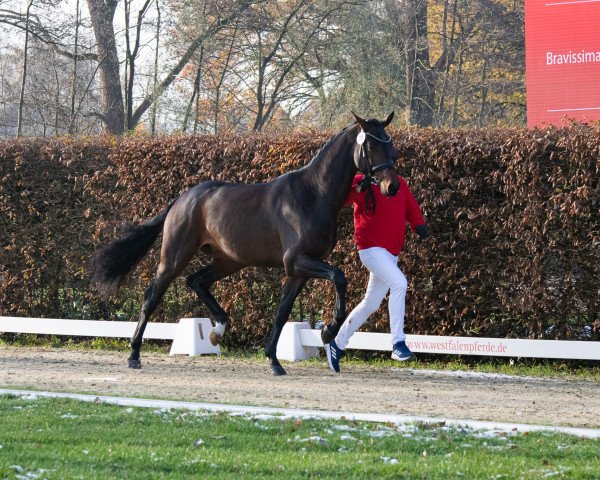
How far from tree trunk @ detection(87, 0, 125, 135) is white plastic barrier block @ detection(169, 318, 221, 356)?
980cm

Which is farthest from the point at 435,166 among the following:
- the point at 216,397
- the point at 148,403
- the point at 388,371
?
the point at 148,403

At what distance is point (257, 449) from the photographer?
5.91 metres

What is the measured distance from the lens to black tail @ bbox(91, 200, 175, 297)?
11.1m

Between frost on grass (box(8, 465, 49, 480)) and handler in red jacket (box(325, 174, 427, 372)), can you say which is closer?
frost on grass (box(8, 465, 49, 480))

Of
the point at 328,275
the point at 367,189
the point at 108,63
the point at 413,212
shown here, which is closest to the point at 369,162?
the point at 367,189

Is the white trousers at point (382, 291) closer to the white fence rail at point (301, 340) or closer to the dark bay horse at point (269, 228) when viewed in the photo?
the dark bay horse at point (269, 228)

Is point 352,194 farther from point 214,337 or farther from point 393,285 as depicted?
point 214,337

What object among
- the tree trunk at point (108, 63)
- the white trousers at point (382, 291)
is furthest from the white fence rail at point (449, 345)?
the tree trunk at point (108, 63)

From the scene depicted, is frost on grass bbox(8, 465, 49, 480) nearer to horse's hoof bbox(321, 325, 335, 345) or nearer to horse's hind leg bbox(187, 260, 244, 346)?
horse's hoof bbox(321, 325, 335, 345)

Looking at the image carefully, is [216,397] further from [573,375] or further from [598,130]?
[598,130]

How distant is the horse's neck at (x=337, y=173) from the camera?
31.1ft

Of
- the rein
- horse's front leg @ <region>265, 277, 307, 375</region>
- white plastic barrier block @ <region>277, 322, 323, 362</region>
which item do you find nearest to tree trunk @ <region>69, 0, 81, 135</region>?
white plastic barrier block @ <region>277, 322, 323, 362</region>

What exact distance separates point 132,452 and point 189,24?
1517 cm

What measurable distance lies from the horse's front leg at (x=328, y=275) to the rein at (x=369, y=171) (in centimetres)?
70
